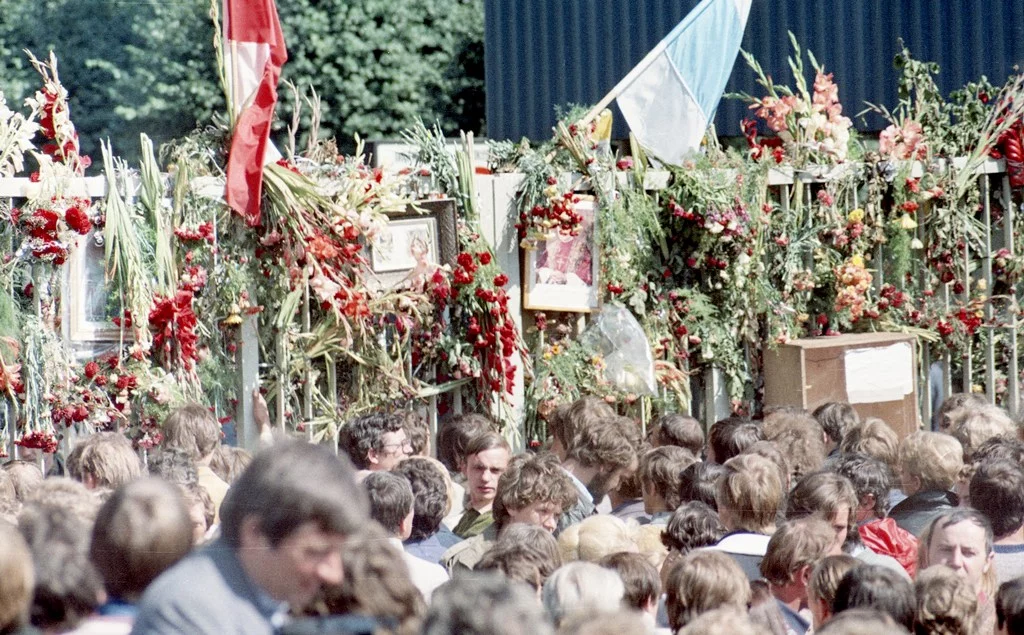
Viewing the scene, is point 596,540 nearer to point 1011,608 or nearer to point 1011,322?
point 1011,608

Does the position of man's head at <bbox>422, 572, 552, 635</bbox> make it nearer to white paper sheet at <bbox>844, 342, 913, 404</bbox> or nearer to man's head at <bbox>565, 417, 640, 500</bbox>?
man's head at <bbox>565, 417, 640, 500</bbox>

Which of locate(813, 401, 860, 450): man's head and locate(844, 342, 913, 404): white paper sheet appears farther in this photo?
locate(844, 342, 913, 404): white paper sheet

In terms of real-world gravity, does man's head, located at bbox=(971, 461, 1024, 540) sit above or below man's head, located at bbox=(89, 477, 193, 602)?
below

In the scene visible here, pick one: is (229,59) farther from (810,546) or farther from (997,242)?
(997,242)

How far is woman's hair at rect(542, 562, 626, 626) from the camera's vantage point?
294 cm

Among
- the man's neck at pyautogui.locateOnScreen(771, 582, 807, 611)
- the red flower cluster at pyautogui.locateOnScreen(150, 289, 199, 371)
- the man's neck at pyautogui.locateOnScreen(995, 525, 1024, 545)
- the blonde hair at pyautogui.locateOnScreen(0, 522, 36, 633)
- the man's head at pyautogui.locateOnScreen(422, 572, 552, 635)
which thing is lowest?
the man's neck at pyautogui.locateOnScreen(771, 582, 807, 611)

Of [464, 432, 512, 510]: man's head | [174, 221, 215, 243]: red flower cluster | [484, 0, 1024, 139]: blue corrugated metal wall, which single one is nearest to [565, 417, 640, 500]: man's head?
[464, 432, 512, 510]: man's head

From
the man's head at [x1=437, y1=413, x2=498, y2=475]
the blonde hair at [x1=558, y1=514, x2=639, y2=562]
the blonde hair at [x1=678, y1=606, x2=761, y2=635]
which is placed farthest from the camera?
the man's head at [x1=437, y1=413, x2=498, y2=475]

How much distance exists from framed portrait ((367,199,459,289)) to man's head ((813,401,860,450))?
5.79ft

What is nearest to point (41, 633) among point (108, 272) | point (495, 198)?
point (108, 272)

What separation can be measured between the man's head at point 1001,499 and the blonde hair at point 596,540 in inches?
41.6

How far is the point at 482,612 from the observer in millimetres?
2043

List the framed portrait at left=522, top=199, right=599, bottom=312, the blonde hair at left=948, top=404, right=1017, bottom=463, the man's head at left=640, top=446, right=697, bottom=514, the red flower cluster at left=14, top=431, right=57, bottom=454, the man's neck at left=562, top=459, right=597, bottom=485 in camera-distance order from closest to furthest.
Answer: the man's head at left=640, top=446, right=697, bottom=514 → the man's neck at left=562, top=459, right=597, bottom=485 → the blonde hair at left=948, top=404, right=1017, bottom=463 → the red flower cluster at left=14, top=431, right=57, bottom=454 → the framed portrait at left=522, top=199, right=599, bottom=312

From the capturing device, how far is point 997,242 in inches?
332
